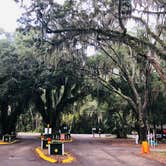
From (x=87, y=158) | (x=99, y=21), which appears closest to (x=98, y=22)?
(x=99, y=21)

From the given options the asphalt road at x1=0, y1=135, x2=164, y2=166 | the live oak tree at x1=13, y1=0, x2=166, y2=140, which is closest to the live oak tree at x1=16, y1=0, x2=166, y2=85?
the live oak tree at x1=13, y1=0, x2=166, y2=140

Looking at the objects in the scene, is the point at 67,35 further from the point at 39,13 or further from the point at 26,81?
the point at 26,81

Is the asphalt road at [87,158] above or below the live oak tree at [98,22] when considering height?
below

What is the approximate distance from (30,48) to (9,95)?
4.38m

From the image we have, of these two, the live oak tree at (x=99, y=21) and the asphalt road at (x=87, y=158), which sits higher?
the live oak tree at (x=99, y=21)

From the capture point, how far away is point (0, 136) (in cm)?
3609

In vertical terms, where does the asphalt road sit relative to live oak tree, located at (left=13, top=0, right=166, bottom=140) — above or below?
below

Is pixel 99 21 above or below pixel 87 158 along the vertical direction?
above

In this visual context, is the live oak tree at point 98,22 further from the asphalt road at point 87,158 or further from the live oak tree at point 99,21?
the asphalt road at point 87,158

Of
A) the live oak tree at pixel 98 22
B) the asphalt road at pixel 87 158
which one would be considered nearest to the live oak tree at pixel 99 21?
the live oak tree at pixel 98 22

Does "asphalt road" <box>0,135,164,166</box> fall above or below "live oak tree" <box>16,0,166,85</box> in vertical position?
below

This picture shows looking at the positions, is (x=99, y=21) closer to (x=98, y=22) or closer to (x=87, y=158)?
(x=98, y=22)

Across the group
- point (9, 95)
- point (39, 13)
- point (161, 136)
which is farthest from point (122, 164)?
point (161, 136)

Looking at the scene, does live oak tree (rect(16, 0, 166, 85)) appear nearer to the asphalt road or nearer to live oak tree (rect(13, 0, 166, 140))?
live oak tree (rect(13, 0, 166, 140))
